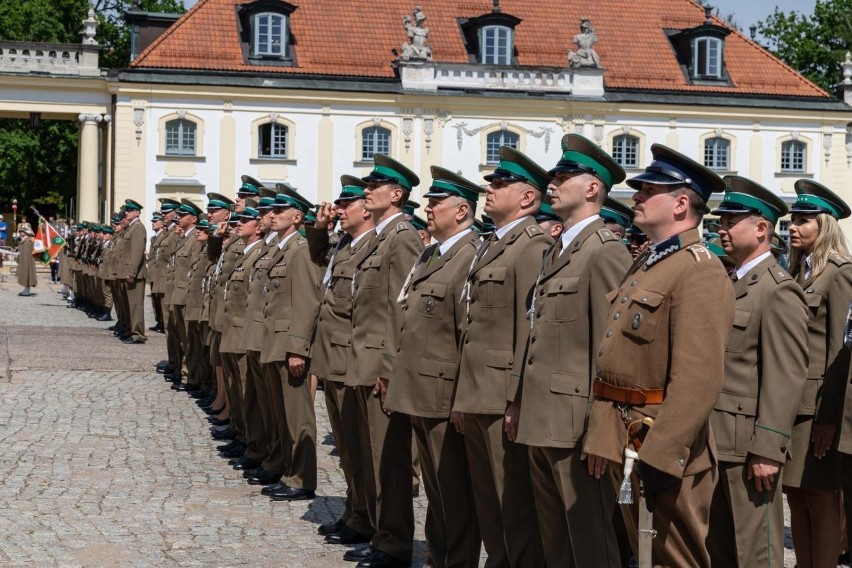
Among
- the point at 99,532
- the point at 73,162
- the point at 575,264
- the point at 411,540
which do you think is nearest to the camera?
the point at 575,264

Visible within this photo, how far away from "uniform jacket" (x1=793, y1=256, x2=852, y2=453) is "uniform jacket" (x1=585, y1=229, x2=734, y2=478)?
1792 millimetres

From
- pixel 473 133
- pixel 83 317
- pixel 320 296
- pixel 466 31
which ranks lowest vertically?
pixel 83 317

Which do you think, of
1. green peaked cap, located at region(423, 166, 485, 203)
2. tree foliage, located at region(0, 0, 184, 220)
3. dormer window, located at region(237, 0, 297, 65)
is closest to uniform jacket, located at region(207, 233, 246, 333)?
green peaked cap, located at region(423, 166, 485, 203)

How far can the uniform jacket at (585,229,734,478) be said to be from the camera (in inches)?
202

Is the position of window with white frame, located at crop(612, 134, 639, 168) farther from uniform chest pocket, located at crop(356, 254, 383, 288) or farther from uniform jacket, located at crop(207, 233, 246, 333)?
uniform chest pocket, located at crop(356, 254, 383, 288)

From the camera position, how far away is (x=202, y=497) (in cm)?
980

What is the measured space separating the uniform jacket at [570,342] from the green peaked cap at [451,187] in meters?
1.55

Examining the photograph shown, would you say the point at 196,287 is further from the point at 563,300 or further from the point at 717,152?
the point at 717,152

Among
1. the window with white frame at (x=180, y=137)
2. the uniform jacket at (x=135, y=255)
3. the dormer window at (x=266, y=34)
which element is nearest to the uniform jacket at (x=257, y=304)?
the uniform jacket at (x=135, y=255)

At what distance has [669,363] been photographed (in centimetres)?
529

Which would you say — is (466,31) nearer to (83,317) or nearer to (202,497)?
(83,317)

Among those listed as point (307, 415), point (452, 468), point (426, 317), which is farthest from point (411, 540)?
point (307, 415)

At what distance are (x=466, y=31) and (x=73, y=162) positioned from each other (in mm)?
23407

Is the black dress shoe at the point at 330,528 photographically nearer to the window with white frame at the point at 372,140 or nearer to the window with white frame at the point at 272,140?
the window with white frame at the point at 272,140
